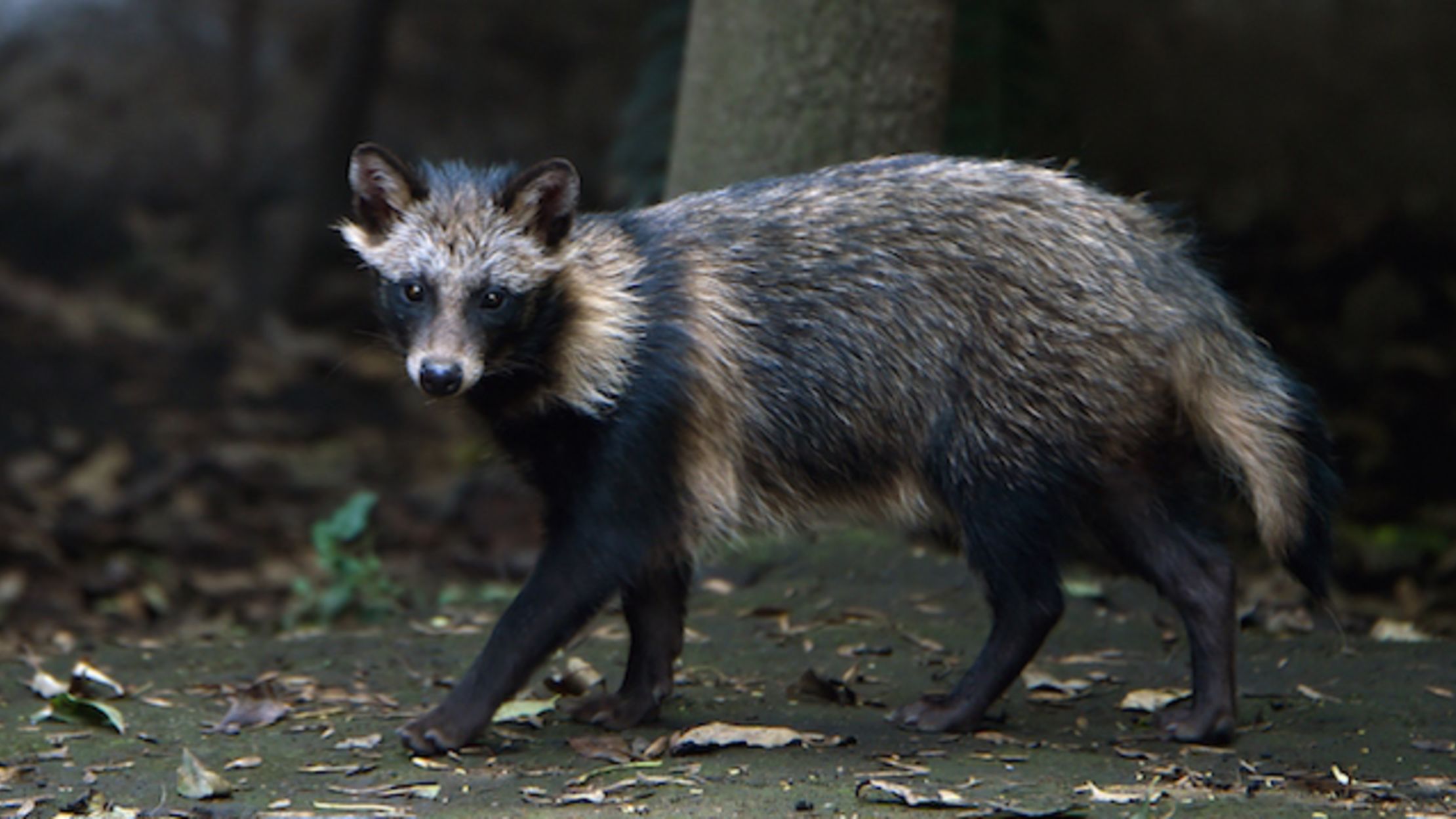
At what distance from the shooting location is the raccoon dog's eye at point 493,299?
4.95m

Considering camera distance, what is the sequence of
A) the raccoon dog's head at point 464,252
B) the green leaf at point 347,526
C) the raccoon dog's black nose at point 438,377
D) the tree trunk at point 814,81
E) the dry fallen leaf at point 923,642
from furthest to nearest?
the green leaf at point 347,526
the tree trunk at point 814,81
the dry fallen leaf at point 923,642
the raccoon dog's head at point 464,252
the raccoon dog's black nose at point 438,377

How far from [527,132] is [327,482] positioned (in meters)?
3.48

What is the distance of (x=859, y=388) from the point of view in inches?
209

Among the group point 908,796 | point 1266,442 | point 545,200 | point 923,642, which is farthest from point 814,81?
point 908,796

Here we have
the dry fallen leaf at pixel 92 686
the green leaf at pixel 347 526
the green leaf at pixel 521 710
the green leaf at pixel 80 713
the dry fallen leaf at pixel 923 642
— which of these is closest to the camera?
the green leaf at pixel 80 713

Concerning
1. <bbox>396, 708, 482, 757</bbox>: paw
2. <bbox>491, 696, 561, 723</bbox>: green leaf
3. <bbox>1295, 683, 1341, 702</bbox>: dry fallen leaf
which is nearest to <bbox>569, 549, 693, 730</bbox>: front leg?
<bbox>491, 696, 561, 723</bbox>: green leaf

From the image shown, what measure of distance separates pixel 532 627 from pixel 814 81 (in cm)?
272

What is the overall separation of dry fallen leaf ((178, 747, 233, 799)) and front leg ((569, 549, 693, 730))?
3.84ft

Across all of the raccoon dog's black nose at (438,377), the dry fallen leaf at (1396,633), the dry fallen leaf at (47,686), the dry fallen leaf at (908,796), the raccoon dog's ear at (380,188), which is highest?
the raccoon dog's ear at (380,188)

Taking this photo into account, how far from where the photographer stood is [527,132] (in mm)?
12844

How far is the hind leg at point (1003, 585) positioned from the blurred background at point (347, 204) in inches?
90.1

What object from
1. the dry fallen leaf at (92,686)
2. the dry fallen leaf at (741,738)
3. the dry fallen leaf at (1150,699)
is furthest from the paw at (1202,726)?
the dry fallen leaf at (92,686)

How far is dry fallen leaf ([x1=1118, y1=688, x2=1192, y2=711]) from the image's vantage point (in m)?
5.57

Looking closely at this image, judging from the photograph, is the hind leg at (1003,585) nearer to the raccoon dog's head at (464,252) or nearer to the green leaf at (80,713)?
the raccoon dog's head at (464,252)
